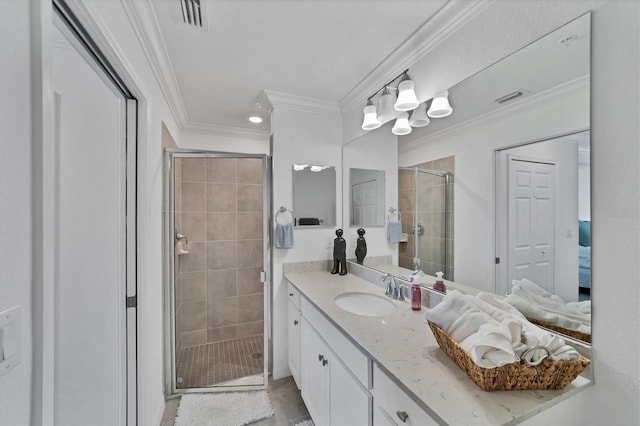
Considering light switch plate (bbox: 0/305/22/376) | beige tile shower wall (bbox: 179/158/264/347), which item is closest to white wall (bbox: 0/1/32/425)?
light switch plate (bbox: 0/305/22/376)

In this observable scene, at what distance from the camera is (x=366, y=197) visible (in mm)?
2168

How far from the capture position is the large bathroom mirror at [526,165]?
36.1 inches

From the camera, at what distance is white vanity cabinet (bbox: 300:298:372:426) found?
108cm

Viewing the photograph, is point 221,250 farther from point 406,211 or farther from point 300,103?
point 406,211

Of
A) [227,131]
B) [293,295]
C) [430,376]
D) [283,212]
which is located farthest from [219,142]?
[430,376]

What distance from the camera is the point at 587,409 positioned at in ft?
2.84

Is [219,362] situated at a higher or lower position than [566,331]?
lower

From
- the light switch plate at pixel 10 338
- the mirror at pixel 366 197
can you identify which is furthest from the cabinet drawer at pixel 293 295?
the light switch plate at pixel 10 338

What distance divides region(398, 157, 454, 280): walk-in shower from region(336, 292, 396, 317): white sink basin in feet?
0.99

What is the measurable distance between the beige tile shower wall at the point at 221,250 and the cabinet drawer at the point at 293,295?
0.90 m

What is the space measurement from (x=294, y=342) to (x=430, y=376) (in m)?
1.37

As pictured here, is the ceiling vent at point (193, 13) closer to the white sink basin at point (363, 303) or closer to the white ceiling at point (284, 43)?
the white ceiling at point (284, 43)

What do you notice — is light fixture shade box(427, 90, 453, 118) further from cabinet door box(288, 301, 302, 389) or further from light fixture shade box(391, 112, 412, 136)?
cabinet door box(288, 301, 302, 389)

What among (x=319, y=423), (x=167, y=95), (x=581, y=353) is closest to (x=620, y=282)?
(x=581, y=353)
